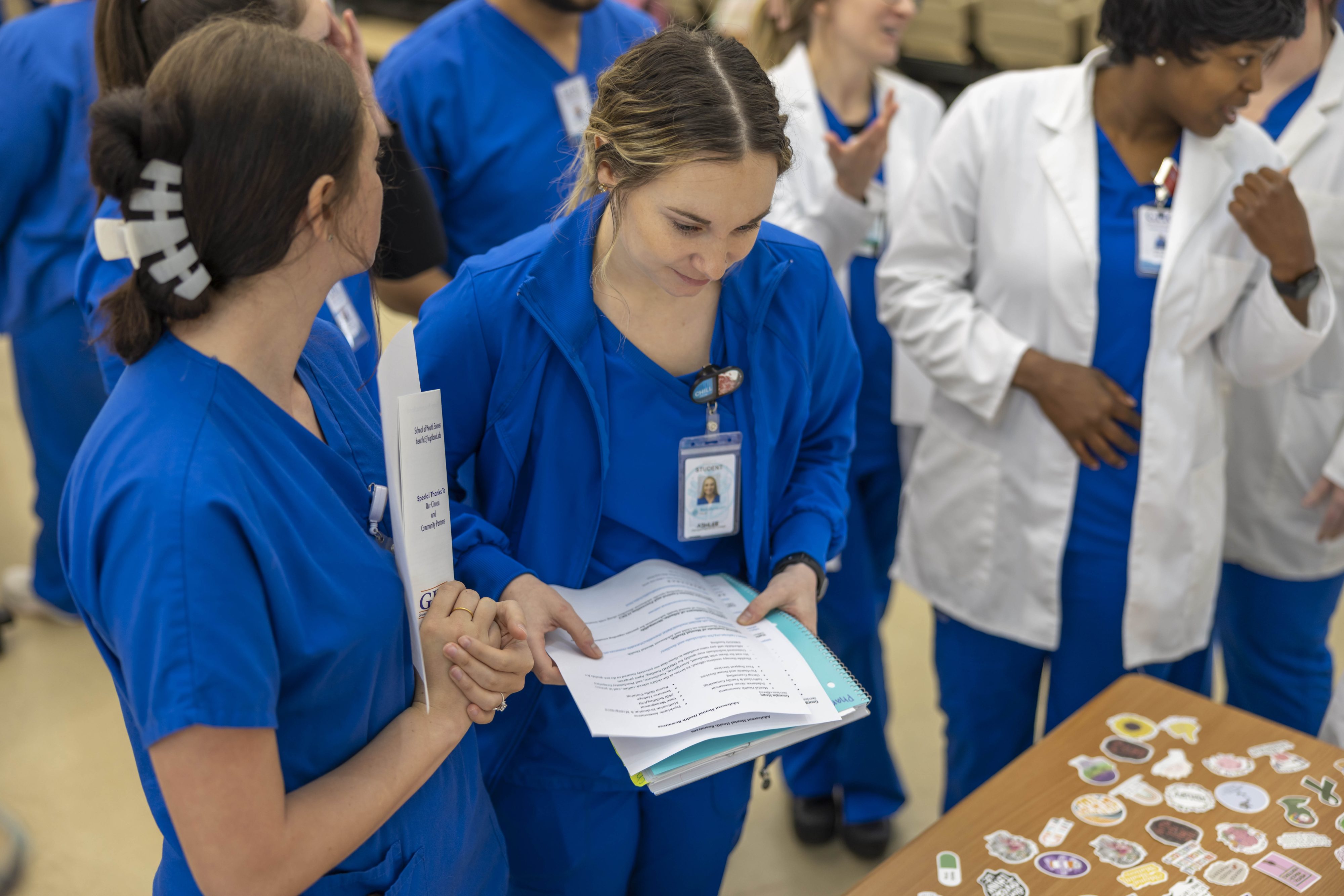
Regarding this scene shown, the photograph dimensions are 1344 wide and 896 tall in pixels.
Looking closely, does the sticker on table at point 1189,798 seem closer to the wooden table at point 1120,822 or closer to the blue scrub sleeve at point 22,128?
the wooden table at point 1120,822

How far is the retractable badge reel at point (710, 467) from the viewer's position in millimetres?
1439

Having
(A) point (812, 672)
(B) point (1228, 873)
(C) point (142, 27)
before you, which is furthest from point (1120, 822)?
(C) point (142, 27)

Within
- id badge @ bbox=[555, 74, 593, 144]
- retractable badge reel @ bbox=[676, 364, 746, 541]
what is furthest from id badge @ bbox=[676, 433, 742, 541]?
id badge @ bbox=[555, 74, 593, 144]

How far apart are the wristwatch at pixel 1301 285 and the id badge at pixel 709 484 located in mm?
1058

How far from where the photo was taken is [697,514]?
147cm

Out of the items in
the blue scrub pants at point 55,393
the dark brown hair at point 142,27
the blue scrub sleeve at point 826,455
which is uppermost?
the dark brown hair at point 142,27

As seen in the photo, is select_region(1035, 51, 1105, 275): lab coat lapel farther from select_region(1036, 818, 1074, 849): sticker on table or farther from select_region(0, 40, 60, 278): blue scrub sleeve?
select_region(0, 40, 60, 278): blue scrub sleeve

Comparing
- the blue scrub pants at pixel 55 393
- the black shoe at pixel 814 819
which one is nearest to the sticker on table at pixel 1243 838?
the black shoe at pixel 814 819

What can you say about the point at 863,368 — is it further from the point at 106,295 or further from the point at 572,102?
the point at 106,295

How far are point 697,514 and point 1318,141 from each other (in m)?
1.53

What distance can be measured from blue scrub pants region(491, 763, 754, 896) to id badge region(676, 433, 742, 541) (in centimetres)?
32

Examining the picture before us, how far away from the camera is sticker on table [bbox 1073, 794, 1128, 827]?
142 cm

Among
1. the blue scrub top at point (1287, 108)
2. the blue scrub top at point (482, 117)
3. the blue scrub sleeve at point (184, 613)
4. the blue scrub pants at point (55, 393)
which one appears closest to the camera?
the blue scrub sleeve at point (184, 613)

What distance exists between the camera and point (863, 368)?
8.14 feet
